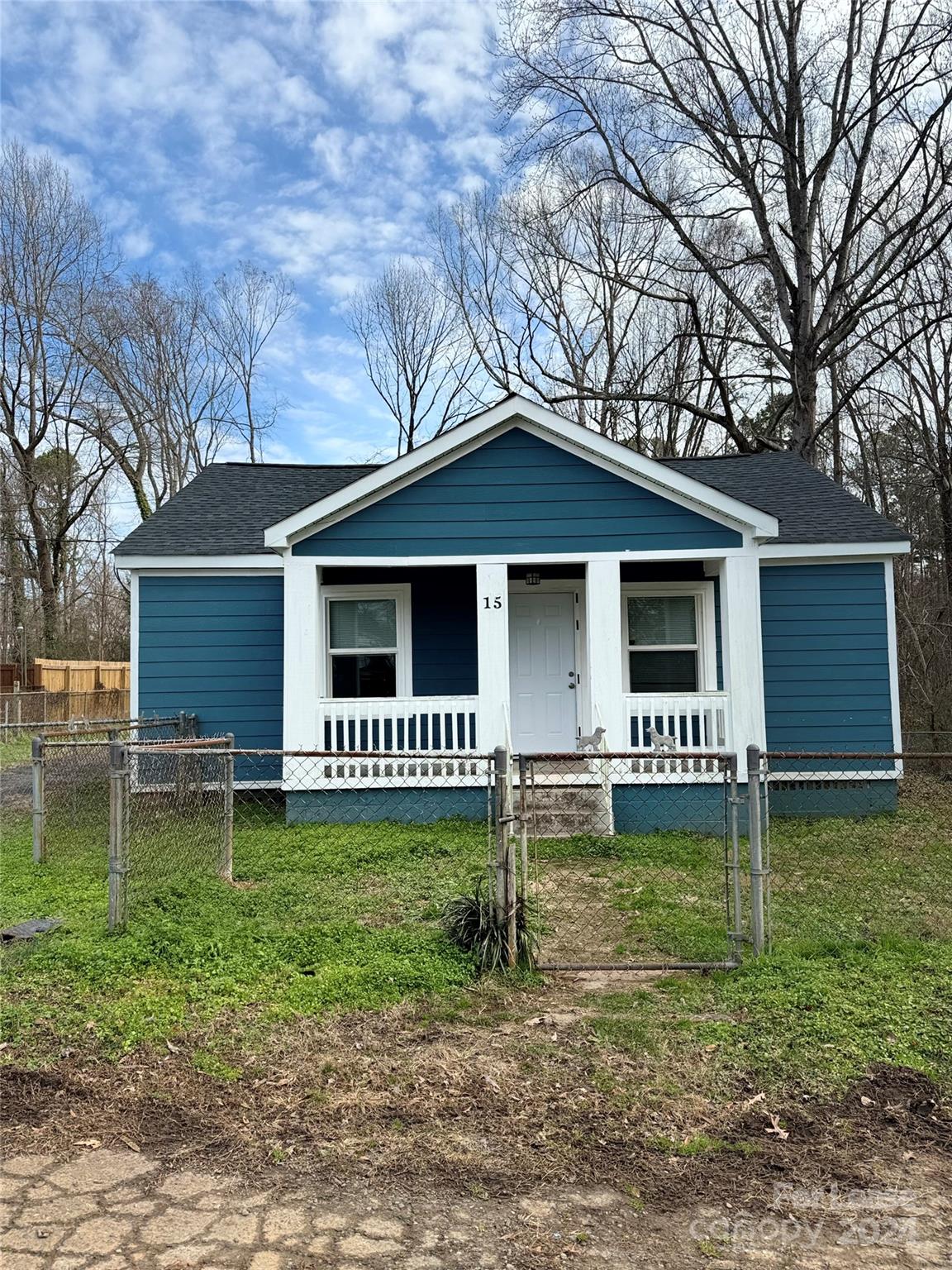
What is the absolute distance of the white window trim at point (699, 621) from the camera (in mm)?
9648

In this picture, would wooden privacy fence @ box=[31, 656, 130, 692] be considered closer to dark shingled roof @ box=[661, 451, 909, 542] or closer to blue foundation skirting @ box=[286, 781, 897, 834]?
blue foundation skirting @ box=[286, 781, 897, 834]

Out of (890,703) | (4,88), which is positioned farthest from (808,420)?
(4,88)

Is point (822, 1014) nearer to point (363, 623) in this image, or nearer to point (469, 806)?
point (469, 806)

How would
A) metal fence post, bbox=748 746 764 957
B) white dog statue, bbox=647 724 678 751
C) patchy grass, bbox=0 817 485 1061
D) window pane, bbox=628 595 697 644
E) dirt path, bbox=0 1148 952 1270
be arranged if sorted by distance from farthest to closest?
1. window pane, bbox=628 595 697 644
2. white dog statue, bbox=647 724 678 751
3. metal fence post, bbox=748 746 764 957
4. patchy grass, bbox=0 817 485 1061
5. dirt path, bbox=0 1148 952 1270

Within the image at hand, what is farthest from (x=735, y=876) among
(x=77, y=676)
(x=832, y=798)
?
(x=77, y=676)

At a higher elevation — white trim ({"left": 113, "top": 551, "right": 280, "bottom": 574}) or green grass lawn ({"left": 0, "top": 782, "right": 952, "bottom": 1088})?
white trim ({"left": 113, "top": 551, "right": 280, "bottom": 574})

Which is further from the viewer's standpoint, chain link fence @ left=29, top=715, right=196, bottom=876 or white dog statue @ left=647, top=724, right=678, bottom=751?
white dog statue @ left=647, top=724, right=678, bottom=751

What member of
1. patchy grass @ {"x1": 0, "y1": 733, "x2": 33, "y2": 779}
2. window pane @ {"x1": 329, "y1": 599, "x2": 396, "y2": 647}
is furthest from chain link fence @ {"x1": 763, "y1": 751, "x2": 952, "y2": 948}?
patchy grass @ {"x1": 0, "y1": 733, "x2": 33, "y2": 779}

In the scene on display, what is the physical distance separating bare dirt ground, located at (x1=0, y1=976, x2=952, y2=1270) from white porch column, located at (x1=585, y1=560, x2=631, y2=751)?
5149 millimetres

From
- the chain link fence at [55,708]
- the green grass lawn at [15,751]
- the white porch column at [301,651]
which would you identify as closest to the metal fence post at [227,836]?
the white porch column at [301,651]

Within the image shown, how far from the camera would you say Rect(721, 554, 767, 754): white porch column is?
28.5 feet

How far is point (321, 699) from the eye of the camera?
29.3ft

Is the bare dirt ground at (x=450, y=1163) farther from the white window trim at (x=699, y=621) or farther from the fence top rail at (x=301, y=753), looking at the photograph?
the white window trim at (x=699, y=621)

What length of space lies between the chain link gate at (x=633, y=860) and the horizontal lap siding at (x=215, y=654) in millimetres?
3384
